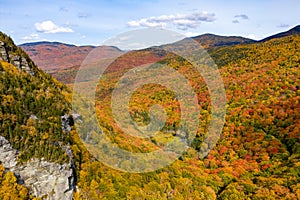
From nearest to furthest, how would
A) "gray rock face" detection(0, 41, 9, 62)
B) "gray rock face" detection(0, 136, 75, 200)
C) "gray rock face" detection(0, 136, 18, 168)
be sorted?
"gray rock face" detection(0, 136, 18, 168)
"gray rock face" detection(0, 136, 75, 200)
"gray rock face" detection(0, 41, 9, 62)

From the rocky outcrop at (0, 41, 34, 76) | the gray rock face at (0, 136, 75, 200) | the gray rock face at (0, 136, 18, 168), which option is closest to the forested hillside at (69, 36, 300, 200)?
the gray rock face at (0, 136, 75, 200)

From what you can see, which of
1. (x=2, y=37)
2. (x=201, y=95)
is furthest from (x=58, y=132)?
(x=201, y=95)

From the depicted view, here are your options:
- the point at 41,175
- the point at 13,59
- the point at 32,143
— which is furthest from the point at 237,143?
the point at 32,143

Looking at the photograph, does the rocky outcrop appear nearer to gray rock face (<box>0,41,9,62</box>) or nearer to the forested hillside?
gray rock face (<box>0,41,9,62</box>)

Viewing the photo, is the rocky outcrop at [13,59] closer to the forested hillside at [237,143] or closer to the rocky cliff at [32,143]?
the rocky cliff at [32,143]

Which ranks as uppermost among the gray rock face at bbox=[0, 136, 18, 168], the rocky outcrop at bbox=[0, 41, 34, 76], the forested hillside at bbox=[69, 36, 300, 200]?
the rocky outcrop at bbox=[0, 41, 34, 76]

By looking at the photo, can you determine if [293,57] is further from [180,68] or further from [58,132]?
[58,132]
